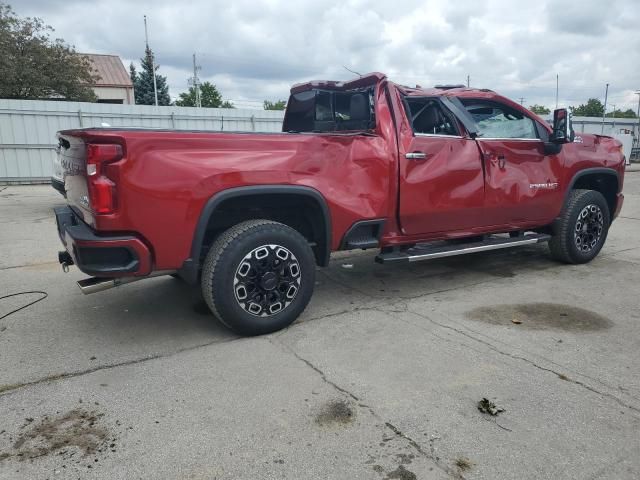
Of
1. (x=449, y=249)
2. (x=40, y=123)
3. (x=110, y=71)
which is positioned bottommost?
(x=449, y=249)

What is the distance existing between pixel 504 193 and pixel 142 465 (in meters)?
4.04

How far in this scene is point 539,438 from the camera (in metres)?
2.51

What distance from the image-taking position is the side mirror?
16.7 ft

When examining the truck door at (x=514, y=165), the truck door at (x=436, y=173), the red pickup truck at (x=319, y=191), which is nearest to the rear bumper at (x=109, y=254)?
the red pickup truck at (x=319, y=191)

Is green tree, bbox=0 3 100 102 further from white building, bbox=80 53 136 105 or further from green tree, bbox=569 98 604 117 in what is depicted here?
green tree, bbox=569 98 604 117

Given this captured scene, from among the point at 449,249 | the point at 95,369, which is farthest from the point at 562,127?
the point at 95,369

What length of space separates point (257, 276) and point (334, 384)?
1017 mm

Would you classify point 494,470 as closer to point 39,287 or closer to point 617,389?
point 617,389

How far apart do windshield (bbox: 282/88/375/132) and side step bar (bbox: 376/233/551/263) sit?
116 centimetres

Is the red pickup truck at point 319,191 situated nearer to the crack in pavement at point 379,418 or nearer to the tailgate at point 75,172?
the tailgate at point 75,172

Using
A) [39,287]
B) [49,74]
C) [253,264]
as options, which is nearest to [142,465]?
[253,264]

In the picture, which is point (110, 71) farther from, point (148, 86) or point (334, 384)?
point (334, 384)

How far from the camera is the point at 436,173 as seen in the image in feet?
14.7

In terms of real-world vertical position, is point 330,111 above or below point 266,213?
above
